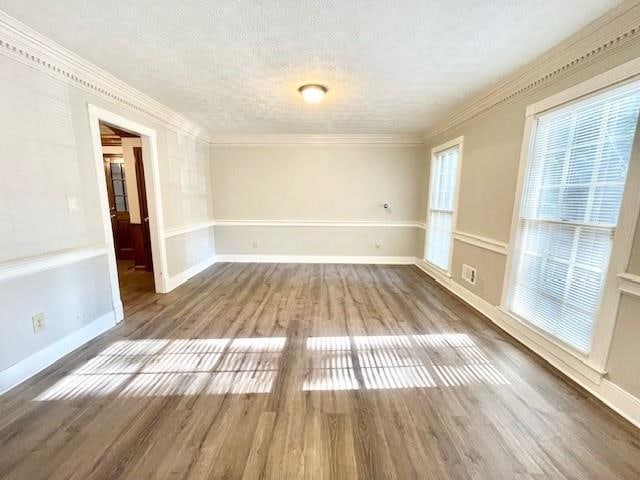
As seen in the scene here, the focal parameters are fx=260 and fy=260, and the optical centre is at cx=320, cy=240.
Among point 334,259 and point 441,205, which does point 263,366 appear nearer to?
point 334,259

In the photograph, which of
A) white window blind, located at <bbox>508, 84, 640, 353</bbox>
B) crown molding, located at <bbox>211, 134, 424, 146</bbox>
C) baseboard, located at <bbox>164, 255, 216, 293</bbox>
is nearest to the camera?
white window blind, located at <bbox>508, 84, 640, 353</bbox>

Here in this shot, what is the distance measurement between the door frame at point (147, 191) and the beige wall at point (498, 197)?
3994 mm

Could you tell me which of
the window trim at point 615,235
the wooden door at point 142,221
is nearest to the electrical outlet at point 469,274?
the window trim at point 615,235

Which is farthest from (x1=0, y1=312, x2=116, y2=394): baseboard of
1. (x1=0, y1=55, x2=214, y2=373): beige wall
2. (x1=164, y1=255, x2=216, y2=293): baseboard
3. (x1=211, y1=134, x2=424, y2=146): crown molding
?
(x1=211, y1=134, x2=424, y2=146): crown molding

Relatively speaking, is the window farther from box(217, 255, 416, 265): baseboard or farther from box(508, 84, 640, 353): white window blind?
box(508, 84, 640, 353): white window blind

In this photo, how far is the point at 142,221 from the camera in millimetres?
4465

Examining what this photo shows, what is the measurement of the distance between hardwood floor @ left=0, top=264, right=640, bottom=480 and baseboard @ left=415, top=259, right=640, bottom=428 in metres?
0.08

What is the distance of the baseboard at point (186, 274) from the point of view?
370 centimetres

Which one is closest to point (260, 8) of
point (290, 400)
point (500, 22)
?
point (500, 22)

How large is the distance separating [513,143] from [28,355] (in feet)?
14.7

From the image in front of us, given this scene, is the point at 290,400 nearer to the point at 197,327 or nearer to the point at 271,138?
the point at 197,327

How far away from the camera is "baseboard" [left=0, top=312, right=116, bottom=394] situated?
1.79 metres

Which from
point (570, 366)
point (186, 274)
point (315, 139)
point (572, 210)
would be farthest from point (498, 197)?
point (186, 274)

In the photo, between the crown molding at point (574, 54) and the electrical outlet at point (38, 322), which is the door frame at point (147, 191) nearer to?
the electrical outlet at point (38, 322)
